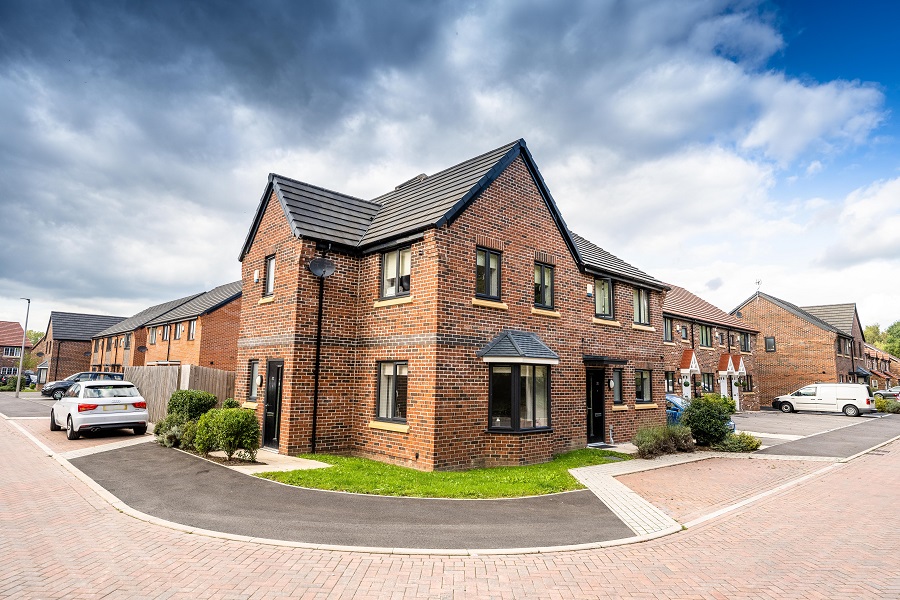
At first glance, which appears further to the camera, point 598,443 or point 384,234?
point 598,443

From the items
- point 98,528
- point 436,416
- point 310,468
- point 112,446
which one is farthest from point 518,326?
point 112,446

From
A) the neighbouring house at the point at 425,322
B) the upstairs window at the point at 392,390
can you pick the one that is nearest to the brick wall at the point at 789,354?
the neighbouring house at the point at 425,322

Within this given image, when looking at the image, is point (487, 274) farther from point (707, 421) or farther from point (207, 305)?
point (207, 305)

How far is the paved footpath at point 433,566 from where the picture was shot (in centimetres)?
539

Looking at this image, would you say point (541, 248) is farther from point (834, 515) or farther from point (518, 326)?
point (834, 515)

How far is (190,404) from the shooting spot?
14859 mm

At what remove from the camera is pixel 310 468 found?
11281mm

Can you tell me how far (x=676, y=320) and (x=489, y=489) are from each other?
956 inches

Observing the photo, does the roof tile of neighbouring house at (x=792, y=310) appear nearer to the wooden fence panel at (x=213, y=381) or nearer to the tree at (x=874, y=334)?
the wooden fence panel at (x=213, y=381)

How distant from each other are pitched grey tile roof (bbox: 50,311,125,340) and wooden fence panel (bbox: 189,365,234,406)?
43.2 metres

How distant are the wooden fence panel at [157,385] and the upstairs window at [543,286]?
12757mm

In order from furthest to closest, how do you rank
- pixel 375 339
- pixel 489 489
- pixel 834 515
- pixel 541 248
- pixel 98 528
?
1. pixel 541 248
2. pixel 375 339
3. pixel 489 489
4. pixel 834 515
5. pixel 98 528

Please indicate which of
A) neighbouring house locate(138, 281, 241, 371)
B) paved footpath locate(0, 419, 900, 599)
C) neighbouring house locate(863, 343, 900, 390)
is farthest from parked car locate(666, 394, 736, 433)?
neighbouring house locate(863, 343, 900, 390)

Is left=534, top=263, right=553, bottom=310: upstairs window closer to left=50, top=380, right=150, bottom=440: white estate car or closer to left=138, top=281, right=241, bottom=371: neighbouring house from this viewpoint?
left=50, top=380, right=150, bottom=440: white estate car
